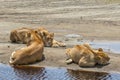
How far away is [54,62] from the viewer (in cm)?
1728

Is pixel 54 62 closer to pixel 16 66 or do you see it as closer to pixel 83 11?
pixel 16 66

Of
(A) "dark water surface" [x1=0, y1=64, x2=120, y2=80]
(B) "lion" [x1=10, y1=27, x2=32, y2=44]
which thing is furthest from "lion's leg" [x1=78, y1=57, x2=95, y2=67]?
(B) "lion" [x1=10, y1=27, x2=32, y2=44]

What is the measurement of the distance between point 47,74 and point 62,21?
14803 millimetres

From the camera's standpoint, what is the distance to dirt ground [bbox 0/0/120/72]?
18.2 meters

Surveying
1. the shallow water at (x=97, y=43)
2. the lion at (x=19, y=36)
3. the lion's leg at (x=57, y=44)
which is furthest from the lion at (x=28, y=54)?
the shallow water at (x=97, y=43)

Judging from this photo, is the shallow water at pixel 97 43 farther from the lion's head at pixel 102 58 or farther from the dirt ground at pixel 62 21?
the lion's head at pixel 102 58

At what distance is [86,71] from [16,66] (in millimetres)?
2567

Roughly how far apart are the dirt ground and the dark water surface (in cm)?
70

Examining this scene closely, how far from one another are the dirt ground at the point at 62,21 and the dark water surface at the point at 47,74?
695 mm

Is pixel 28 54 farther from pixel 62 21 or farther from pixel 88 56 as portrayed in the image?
pixel 62 21

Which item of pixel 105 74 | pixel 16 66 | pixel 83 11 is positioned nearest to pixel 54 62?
pixel 16 66

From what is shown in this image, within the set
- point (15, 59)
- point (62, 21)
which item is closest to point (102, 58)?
point (15, 59)

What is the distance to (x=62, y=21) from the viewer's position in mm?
29672

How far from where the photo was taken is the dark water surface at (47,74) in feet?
47.8
